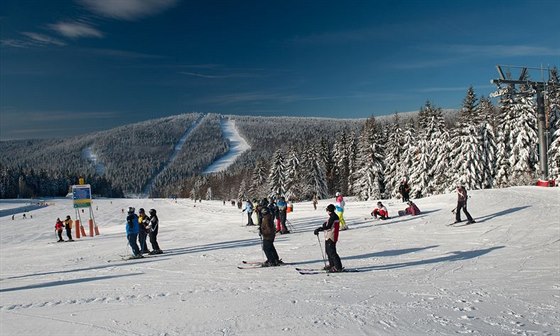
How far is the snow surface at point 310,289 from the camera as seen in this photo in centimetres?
705

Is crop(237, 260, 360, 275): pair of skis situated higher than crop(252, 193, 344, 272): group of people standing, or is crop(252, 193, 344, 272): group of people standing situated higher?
crop(252, 193, 344, 272): group of people standing

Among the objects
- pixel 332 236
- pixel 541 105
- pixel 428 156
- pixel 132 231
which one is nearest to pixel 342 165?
pixel 428 156

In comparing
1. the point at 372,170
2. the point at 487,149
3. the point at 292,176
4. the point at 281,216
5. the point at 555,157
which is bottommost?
the point at 281,216

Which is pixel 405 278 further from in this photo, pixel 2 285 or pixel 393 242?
pixel 2 285

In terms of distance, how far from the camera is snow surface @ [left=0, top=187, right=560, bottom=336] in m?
7.05

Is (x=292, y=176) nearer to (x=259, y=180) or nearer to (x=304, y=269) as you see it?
(x=259, y=180)

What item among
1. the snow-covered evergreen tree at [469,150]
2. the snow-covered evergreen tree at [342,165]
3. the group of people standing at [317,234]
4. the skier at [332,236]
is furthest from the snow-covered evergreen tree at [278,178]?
the skier at [332,236]

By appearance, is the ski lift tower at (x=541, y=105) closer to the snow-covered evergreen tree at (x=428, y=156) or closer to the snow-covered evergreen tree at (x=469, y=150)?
the snow-covered evergreen tree at (x=469, y=150)

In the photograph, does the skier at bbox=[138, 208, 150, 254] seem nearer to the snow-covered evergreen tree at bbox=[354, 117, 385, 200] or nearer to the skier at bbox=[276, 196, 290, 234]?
the skier at bbox=[276, 196, 290, 234]

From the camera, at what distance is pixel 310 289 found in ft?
31.1

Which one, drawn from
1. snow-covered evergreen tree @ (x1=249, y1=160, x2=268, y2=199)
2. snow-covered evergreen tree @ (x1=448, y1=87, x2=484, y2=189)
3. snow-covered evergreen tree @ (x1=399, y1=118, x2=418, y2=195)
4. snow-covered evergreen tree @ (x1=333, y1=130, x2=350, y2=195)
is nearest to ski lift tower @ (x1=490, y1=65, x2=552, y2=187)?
snow-covered evergreen tree @ (x1=448, y1=87, x2=484, y2=189)

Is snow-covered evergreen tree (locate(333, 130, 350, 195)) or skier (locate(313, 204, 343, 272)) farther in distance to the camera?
snow-covered evergreen tree (locate(333, 130, 350, 195))

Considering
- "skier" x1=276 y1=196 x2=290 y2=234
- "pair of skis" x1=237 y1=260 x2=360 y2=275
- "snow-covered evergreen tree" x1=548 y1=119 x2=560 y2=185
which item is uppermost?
"snow-covered evergreen tree" x1=548 y1=119 x2=560 y2=185

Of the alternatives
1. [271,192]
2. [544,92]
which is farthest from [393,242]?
[271,192]
